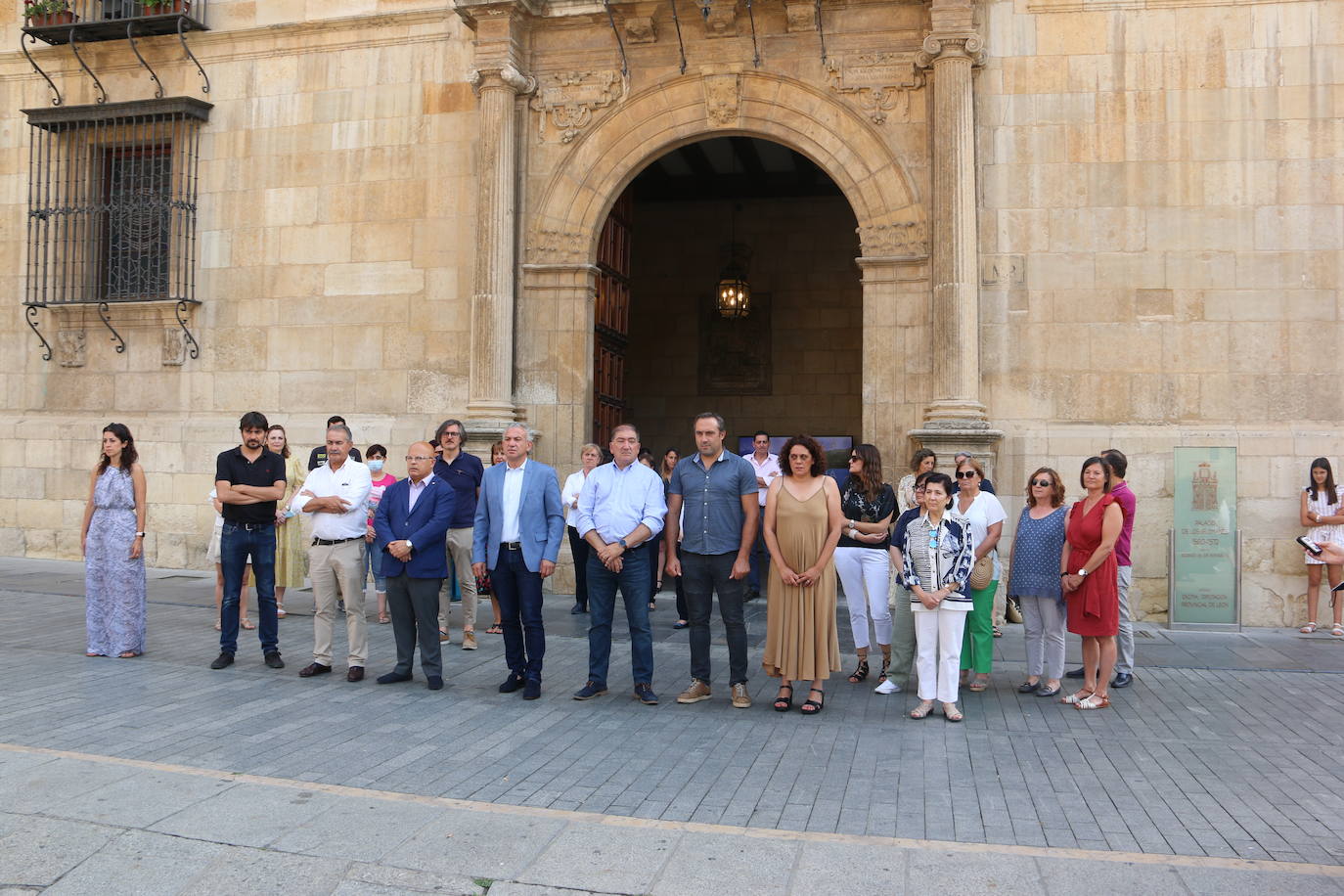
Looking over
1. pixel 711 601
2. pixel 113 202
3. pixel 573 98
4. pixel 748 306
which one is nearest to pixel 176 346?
pixel 113 202

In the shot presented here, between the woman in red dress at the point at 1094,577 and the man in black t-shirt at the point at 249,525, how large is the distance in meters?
5.60

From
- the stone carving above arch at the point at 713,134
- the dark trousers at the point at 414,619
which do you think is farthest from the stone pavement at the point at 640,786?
the stone carving above arch at the point at 713,134

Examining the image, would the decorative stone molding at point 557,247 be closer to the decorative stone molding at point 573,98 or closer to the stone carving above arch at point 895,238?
the decorative stone molding at point 573,98

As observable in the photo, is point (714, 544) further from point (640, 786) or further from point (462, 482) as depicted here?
point (462, 482)

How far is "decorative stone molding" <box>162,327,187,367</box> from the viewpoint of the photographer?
13594 millimetres

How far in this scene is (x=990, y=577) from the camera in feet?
23.9

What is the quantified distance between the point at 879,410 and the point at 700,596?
527 centimetres

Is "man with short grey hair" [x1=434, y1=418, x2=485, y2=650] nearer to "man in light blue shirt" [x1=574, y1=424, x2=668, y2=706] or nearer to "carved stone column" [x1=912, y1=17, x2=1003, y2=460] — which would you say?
"man in light blue shirt" [x1=574, y1=424, x2=668, y2=706]

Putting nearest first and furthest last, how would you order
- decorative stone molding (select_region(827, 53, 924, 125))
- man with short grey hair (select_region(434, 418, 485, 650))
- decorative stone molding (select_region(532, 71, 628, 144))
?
man with short grey hair (select_region(434, 418, 485, 650)) < decorative stone molding (select_region(827, 53, 924, 125)) < decorative stone molding (select_region(532, 71, 628, 144))

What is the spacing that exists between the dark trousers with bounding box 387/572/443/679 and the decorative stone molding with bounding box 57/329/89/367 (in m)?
8.85

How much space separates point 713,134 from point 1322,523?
748 centimetres

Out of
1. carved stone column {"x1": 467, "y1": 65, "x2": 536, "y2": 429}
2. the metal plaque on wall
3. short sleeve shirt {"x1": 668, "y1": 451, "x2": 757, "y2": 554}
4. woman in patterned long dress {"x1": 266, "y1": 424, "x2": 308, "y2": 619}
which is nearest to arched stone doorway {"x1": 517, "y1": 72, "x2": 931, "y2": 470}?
carved stone column {"x1": 467, "y1": 65, "x2": 536, "y2": 429}

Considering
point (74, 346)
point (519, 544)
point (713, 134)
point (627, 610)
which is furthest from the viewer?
point (74, 346)

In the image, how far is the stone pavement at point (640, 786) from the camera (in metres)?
4.06
